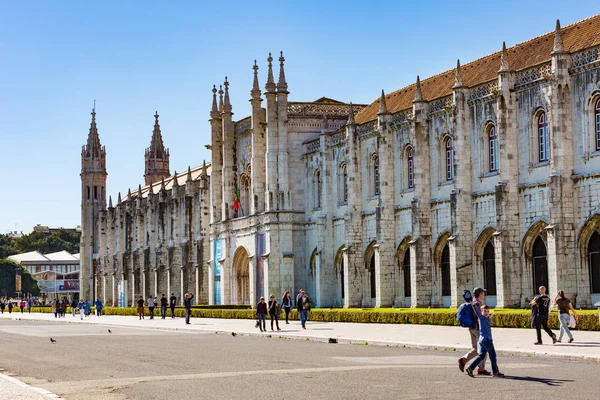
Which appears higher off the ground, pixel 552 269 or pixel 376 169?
pixel 376 169

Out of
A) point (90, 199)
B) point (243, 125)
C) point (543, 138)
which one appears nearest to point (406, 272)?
point (543, 138)

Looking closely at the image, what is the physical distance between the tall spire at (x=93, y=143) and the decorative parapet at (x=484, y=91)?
80.9 metres

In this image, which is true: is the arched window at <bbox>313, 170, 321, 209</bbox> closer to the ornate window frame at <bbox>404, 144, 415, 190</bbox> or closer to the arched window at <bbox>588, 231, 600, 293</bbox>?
the ornate window frame at <bbox>404, 144, 415, 190</bbox>

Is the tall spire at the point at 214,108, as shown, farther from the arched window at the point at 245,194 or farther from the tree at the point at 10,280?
the tree at the point at 10,280

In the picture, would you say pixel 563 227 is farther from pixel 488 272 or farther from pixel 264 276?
pixel 264 276

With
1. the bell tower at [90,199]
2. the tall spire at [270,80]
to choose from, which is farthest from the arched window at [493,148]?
the bell tower at [90,199]

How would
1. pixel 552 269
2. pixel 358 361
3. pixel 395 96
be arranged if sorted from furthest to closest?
pixel 395 96, pixel 552 269, pixel 358 361

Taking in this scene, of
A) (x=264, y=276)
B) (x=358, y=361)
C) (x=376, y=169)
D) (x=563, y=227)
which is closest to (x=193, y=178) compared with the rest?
(x=264, y=276)

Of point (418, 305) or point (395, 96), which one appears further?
point (395, 96)

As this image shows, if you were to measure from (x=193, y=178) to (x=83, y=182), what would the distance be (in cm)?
3356

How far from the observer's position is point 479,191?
47.9 metres

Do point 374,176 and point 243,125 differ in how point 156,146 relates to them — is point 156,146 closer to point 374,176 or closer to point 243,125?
point 243,125

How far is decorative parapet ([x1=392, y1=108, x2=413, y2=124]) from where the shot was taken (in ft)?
174

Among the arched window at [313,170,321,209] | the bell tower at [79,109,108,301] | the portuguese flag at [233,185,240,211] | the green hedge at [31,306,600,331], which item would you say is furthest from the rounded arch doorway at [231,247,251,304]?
the bell tower at [79,109,108,301]
